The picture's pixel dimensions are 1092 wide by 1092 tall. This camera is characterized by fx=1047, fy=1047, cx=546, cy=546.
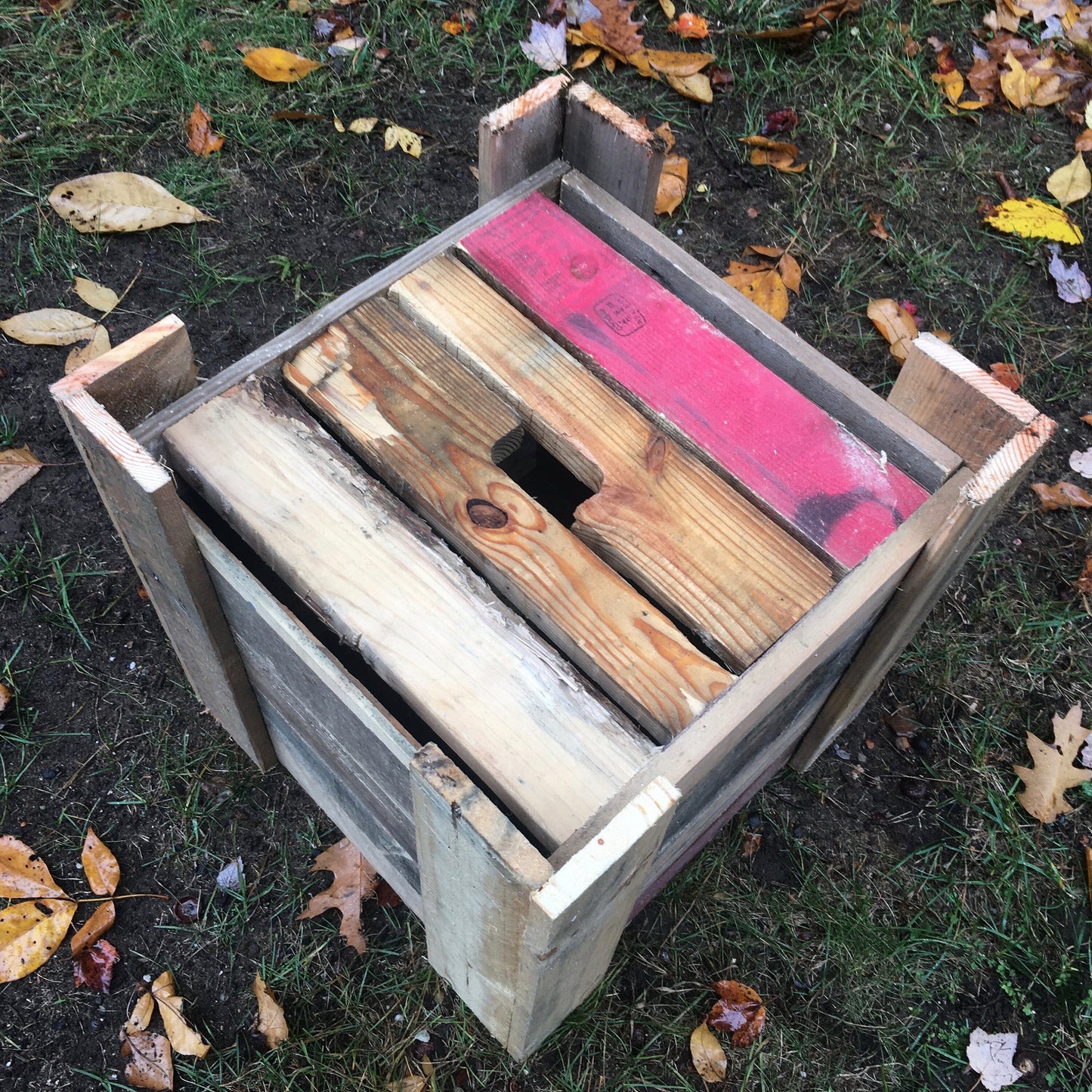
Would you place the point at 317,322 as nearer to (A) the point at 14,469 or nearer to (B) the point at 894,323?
(A) the point at 14,469

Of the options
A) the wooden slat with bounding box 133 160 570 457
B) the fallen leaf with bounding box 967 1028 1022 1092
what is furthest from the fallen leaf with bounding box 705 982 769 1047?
the wooden slat with bounding box 133 160 570 457

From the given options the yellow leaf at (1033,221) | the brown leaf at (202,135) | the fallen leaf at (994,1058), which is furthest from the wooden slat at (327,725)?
the yellow leaf at (1033,221)

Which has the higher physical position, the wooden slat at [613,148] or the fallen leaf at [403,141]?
the wooden slat at [613,148]

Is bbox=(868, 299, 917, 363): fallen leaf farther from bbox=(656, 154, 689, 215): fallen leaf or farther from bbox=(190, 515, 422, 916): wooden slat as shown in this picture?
bbox=(190, 515, 422, 916): wooden slat

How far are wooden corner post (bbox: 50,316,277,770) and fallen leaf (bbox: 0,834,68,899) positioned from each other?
777mm

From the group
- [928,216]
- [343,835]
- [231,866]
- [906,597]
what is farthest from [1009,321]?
[231,866]

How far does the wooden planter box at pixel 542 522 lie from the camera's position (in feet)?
4.34

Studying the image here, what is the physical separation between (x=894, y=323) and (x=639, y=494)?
5.78 ft

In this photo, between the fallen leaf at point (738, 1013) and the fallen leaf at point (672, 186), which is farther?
the fallen leaf at point (672, 186)

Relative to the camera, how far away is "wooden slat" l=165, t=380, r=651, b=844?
1.30m

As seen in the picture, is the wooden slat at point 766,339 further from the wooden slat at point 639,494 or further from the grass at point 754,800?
the grass at point 754,800

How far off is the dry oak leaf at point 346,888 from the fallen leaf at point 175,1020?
27 cm

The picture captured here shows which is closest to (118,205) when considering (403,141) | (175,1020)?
(403,141)

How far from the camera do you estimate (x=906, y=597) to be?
63.2 inches
